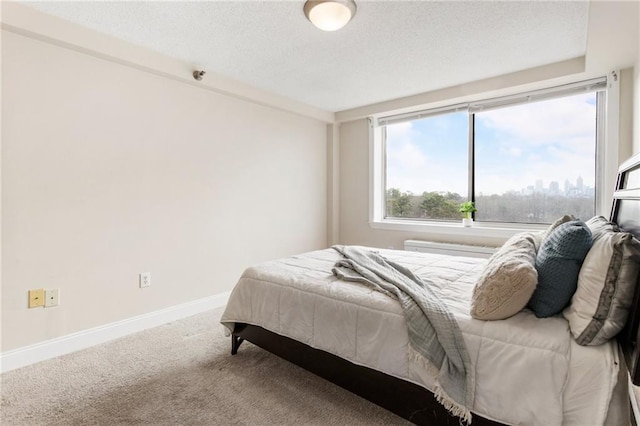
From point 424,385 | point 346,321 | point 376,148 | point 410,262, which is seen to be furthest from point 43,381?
point 376,148

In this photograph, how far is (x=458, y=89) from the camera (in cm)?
349

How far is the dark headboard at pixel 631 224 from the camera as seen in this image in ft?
3.27

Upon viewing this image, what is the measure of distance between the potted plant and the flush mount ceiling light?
2478 mm

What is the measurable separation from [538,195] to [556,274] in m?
2.53

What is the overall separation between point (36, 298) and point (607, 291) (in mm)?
3226

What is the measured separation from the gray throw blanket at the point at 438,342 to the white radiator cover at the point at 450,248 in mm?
2006

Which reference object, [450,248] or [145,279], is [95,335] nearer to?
[145,279]

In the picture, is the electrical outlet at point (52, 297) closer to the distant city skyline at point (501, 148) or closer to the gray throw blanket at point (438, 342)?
the gray throw blanket at point (438, 342)

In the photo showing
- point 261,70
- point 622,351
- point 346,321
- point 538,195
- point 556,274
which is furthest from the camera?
point 538,195

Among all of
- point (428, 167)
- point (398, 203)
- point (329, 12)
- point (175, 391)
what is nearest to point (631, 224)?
point (329, 12)

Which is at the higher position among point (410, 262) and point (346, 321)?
point (410, 262)

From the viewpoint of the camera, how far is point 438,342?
1.40 m

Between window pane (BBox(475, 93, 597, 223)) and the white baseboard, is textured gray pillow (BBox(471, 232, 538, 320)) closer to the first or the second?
window pane (BBox(475, 93, 597, 223))

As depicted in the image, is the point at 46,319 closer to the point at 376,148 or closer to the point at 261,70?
the point at 261,70
